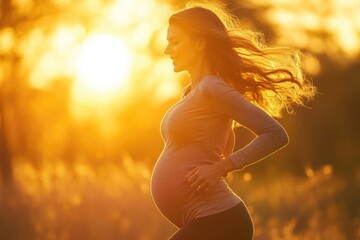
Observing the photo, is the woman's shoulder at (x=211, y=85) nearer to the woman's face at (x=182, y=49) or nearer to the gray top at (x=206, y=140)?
the gray top at (x=206, y=140)

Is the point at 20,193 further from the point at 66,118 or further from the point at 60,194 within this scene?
the point at 66,118

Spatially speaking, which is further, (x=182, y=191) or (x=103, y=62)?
(x=103, y=62)

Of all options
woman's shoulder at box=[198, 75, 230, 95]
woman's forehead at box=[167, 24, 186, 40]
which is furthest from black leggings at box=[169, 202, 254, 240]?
woman's forehead at box=[167, 24, 186, 40]

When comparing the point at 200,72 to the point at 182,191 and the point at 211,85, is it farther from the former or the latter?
the point at 182,191

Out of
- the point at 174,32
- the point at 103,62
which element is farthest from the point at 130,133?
the point at 174,32

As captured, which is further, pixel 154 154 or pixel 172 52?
pixel 154 154

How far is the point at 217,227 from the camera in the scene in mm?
4059

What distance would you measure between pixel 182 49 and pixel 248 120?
573 millimetres

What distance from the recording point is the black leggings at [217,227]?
13.3ft

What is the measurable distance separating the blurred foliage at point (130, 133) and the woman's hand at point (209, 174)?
2825 mm

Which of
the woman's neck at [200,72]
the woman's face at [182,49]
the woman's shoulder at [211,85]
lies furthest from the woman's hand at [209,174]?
the woman's face at [182,49]

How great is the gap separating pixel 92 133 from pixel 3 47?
2204cm

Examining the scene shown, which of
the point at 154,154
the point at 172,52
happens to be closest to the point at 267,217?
the point at 172,52

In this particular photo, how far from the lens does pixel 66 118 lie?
41.6 m
